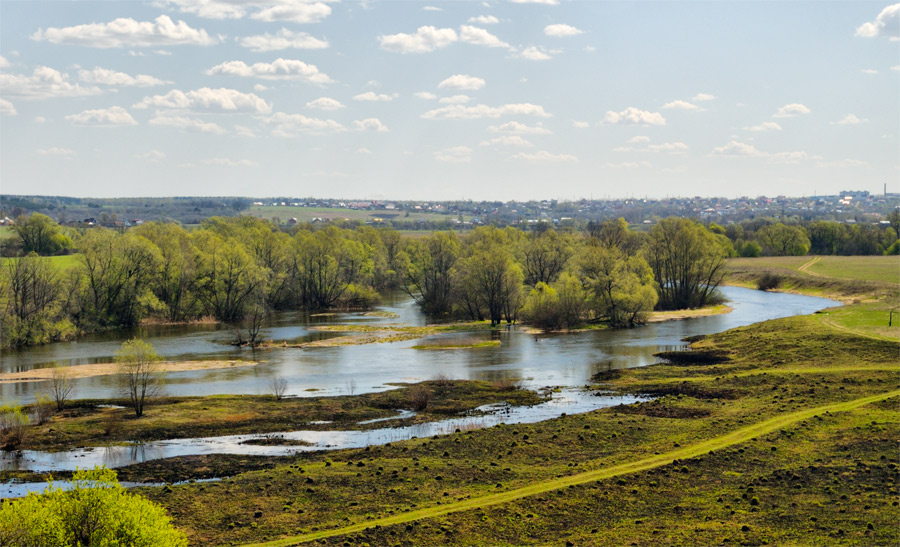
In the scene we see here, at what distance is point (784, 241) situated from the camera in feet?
524

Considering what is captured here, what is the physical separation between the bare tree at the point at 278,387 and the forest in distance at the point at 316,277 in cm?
1810

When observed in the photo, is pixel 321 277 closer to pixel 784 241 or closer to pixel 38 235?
pixel 38 235

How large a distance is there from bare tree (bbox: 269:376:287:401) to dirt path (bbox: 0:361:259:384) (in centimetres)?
762

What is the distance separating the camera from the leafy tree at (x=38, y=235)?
11969 centimetres

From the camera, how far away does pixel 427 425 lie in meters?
43.5

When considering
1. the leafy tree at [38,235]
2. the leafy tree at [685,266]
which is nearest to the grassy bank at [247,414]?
the leafy tree at [685,266]

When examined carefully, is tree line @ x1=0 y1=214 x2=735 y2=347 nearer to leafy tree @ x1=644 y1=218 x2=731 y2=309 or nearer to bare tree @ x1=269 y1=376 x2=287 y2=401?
leafy tree @ x1=644 y1=218 x2=731 y2=309

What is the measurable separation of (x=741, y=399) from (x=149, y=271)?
67.7 metres

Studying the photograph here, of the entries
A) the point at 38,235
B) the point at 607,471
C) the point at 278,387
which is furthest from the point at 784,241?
the point at 607,471

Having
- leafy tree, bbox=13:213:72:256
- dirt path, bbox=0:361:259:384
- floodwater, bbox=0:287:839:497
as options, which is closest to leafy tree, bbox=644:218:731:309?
floodwater, bbox=0:287:839:497

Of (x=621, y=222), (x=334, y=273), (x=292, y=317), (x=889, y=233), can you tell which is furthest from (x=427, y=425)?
(x=889, y=233)

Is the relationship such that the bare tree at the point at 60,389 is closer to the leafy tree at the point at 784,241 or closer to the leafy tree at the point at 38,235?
the leafy tree at the point at 38,235

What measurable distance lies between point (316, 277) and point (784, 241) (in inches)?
3830

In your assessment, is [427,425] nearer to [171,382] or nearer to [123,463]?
[123,463]
